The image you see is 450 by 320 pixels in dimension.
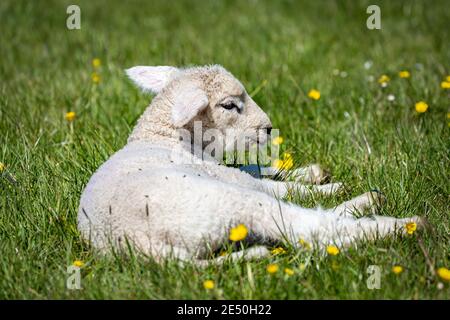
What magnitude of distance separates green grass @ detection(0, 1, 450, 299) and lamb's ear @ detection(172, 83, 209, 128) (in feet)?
2.51

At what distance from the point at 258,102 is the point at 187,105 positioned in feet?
6.47

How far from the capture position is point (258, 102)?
593cm

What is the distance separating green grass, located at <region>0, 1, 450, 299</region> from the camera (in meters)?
3.31

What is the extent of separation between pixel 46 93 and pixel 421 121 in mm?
3208

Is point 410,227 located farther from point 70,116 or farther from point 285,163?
point 70,116

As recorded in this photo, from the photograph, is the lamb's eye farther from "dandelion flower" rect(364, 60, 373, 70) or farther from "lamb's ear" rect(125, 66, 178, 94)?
"dandelion flower" rect(364, 60, 373, 70)

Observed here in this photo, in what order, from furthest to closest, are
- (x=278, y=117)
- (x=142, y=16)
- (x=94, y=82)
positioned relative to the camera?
(x=142, y=16) → (x=94, y=82) → (x=278, y=117)

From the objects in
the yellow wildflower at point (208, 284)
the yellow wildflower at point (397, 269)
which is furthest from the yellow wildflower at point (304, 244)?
the yellow wildflower at point (208, 284)

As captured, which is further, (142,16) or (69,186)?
(142,16)

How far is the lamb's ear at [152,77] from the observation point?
457cm

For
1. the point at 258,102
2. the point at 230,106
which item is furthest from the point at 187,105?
the point at 258,102
